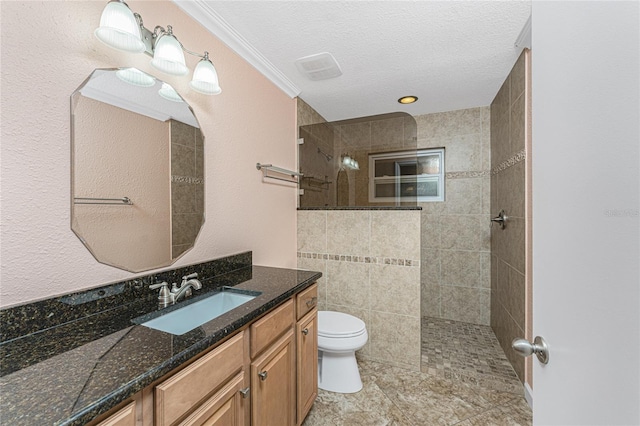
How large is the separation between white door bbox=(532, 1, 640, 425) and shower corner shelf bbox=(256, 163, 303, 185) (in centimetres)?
171

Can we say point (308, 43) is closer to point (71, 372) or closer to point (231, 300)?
point (231, 300)

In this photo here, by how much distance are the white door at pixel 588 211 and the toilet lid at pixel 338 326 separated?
131cm

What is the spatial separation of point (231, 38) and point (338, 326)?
2.10m

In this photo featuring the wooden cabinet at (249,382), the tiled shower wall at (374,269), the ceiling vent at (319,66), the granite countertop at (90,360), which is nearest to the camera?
the granite countertop at (90,360)

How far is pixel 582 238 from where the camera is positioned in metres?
0.49

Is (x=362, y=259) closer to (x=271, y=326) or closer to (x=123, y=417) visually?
(x=271, y=326)

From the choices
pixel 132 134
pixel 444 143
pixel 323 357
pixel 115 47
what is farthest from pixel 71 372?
pixel 444 143

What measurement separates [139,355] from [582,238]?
3.52 feet

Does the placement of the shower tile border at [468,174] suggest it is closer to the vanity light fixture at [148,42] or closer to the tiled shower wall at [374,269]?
the tiled shower wall at [374,269]

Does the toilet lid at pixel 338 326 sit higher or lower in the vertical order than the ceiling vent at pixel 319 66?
lower

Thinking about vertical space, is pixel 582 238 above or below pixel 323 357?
above

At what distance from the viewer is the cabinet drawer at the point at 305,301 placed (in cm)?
144

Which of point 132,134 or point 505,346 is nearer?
point 132,134

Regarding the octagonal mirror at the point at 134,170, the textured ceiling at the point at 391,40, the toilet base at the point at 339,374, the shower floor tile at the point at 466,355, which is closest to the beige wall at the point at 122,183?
the octagonal mirror at the point at 134,170
